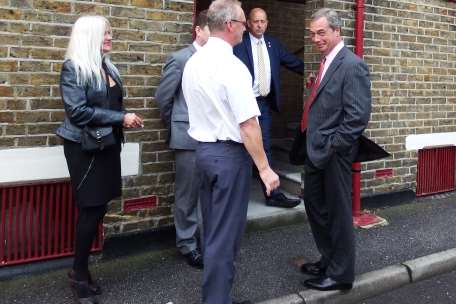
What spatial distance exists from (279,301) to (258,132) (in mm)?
1329

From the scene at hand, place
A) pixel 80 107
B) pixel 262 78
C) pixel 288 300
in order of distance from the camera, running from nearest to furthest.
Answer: pixel 80 107 < pixel 288 300 < pixel 262 78

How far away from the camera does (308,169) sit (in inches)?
148

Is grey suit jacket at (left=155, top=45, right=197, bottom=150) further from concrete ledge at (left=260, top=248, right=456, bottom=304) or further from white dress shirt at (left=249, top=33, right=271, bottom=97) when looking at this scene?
concrete ledge at (left=260, top=248, right=456, bottom=304)

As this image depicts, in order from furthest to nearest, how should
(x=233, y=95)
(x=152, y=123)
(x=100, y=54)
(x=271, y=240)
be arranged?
1. (x=271, y=240)
2. (x=152, y=123)
3. (x=100, y=54)
4. (x=233, y=95)

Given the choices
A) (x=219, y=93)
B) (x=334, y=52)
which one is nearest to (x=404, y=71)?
(x=334, y=52)

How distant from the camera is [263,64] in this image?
5.03 metres

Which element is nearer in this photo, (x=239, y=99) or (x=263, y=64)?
(x=239, y=99)

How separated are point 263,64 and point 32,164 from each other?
8.02ft

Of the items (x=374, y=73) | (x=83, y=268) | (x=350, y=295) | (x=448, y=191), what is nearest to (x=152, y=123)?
(x=83, y=268)

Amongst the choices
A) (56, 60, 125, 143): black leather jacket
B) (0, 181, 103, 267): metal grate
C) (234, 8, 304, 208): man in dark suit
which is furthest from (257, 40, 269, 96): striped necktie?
(0, 181, 103, 267): metal grate

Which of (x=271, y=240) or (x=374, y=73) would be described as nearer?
(x=271, y=240)

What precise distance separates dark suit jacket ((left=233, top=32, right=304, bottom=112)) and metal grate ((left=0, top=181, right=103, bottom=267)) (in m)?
2.17

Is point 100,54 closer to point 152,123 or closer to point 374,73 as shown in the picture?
point 152,123

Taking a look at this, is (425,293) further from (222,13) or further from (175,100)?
(222,13)
